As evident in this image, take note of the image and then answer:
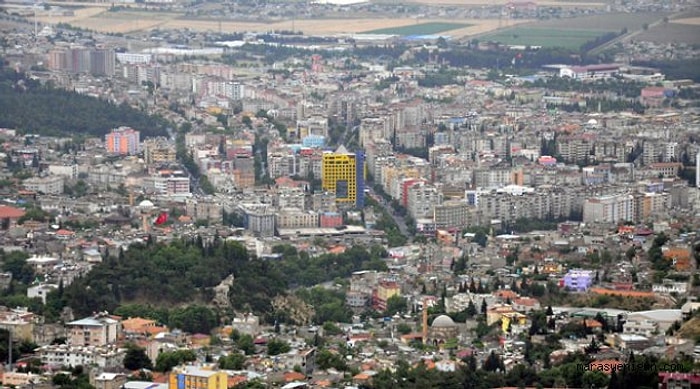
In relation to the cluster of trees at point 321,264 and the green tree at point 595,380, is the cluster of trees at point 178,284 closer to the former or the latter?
the cluster of trees at point 321,264

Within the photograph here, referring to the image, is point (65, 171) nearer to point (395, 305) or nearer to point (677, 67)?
point (395, 305)

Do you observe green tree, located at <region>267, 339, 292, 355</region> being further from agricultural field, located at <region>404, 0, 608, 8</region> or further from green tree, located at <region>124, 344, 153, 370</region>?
agricultural field, located at <region>404, 0, 608, 8</region>

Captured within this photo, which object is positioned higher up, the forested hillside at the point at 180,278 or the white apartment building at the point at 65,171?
the forested hillside at the point at 180,278

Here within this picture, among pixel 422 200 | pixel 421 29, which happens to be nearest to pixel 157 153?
pixel 422 200

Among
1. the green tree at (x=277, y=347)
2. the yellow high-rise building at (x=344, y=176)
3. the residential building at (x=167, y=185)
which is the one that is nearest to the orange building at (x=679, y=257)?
the green tree at (x=277, y=347)

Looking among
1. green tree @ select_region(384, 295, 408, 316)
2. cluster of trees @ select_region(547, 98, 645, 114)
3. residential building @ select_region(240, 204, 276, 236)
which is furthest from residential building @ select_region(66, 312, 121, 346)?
cluster of trees @ select_region(547, 98, 645, 114)

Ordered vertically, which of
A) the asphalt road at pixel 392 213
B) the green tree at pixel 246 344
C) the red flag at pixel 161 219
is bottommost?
the asphalt road at pixel 392 213
